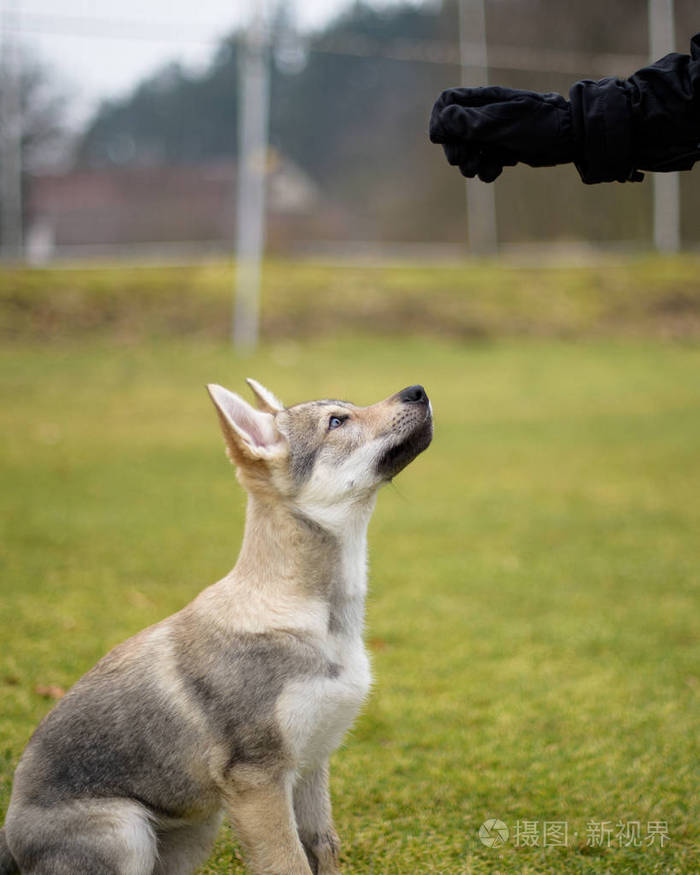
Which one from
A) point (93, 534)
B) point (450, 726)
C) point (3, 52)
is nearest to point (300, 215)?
point (3, 52)

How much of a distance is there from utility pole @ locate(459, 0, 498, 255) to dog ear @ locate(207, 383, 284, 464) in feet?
49.7

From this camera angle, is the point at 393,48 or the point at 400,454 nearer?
the point at 400,454

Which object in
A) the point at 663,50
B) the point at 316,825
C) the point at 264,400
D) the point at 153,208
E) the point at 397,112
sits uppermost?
the point at 663,50

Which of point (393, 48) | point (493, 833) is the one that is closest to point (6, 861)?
point (493, 833)

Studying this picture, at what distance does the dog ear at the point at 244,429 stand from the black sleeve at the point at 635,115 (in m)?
1.33

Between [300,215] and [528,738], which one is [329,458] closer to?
[528,738]

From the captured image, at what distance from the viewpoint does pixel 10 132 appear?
15.1 meters

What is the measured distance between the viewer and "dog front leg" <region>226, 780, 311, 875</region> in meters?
2.87

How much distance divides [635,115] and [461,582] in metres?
4.37

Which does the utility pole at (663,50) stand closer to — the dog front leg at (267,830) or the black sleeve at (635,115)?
the black sleeve at (635,115)

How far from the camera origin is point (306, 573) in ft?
10.5

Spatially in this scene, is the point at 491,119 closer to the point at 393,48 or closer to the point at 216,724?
the point at 216,724

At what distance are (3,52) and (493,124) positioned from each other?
1415 cm

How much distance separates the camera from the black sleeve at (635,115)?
2.80 m
